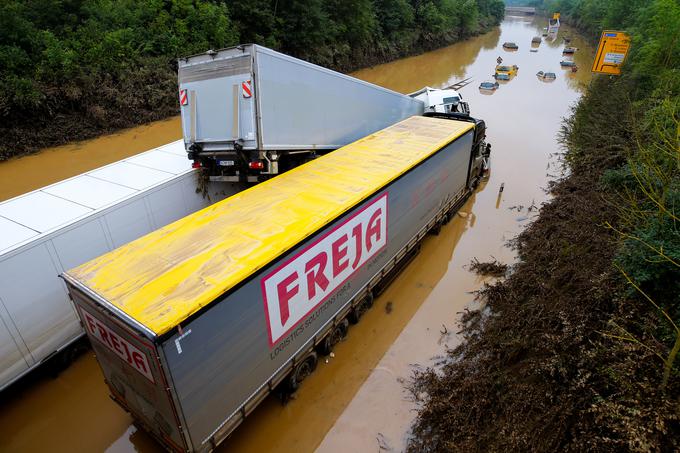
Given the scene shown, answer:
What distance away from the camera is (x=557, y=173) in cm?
1602

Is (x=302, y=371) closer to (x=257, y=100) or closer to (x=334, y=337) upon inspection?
(x=334, y=337)

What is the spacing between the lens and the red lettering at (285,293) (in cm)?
A: 532

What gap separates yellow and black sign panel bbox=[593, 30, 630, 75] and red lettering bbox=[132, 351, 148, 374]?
70.3 feet

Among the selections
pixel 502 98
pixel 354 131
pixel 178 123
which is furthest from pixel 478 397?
pixel 502 98

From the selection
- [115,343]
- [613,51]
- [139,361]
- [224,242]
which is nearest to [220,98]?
[224,242]

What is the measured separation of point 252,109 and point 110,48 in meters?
15.4

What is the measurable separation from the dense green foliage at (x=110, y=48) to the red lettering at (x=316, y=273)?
50.4 ft

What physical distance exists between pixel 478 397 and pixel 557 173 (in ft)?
43.8

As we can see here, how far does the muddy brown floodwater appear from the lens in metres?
6.14

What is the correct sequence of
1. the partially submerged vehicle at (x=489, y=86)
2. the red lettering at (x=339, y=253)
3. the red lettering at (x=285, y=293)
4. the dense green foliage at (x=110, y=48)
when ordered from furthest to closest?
the partially submerged vehicle at (x=489, y=86) → the dense green foliage at (x=110, y=48) → the red lettering at (x=339, y=253) → the red lettering at (x=285, y=293)

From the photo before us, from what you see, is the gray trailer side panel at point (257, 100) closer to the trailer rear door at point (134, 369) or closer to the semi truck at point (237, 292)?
the semi truck at point (237, 292)

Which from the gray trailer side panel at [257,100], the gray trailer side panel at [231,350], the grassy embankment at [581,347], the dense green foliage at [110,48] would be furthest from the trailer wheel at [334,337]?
the dense green foliage at [110,48]

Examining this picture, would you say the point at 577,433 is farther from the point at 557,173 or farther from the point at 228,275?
the point at 557,173

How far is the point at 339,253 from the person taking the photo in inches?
253
